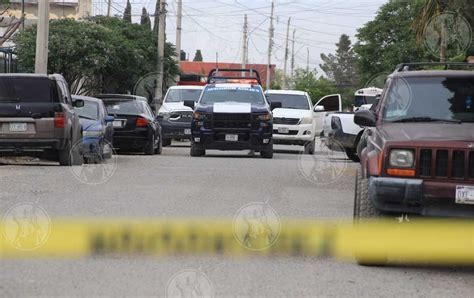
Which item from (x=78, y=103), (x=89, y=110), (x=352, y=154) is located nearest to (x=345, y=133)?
(x=352, y=154)

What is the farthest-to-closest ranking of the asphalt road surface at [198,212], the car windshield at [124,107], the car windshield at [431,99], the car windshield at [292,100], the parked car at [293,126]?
the car windshield at [292,100]
the parked car at [293,126]
the car windshield at [124,107]
the car windshield at [431,99]
the asphalt road surface at [198,212]

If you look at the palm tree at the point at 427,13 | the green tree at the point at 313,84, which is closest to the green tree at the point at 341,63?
the green tree at the point at 313,84

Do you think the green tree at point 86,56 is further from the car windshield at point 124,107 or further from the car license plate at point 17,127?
the car license plate at point 17,127

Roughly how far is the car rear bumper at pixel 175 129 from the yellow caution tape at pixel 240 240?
15.6m

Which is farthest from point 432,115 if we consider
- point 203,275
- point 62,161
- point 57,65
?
point 57,65

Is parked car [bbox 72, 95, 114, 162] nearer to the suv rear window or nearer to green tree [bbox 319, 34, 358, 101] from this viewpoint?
the suv rear window

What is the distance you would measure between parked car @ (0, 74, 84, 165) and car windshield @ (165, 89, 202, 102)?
10577 mm

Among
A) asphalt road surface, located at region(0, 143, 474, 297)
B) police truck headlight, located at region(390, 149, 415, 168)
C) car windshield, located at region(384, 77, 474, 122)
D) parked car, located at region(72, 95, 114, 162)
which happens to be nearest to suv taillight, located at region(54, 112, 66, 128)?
asphalt road surface, located at region(0, 143, 474, 297)

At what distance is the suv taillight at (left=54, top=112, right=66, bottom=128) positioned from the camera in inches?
591

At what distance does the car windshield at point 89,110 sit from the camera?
18.1 metres

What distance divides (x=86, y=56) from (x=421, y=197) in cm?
2457

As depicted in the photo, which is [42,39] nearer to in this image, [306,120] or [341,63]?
[306,120]

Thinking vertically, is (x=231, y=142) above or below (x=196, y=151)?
above

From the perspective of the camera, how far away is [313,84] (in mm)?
97812
